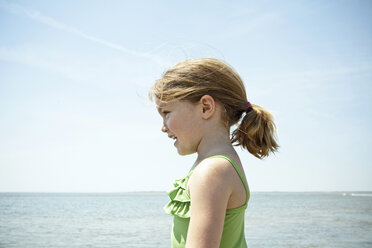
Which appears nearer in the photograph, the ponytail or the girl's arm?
the girl's arm

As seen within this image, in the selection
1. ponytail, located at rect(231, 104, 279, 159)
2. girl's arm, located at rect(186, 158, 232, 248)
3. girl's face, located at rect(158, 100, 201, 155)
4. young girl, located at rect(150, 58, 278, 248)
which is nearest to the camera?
girl's arm, located at rect(186, 158, 232, 248)

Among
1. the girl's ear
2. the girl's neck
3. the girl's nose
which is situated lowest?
the girl's neck

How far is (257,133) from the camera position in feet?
5.80

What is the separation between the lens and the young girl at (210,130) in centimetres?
137

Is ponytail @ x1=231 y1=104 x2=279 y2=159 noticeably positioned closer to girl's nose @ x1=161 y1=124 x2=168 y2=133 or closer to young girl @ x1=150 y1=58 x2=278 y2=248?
young girl @ x1=150 y1=58 x2=278 y2=248

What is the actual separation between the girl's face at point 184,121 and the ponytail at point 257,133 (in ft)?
0.90

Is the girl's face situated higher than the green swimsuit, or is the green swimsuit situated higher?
the girl's face

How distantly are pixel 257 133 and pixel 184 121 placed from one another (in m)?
0.39

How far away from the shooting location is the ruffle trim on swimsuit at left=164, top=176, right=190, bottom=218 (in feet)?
4.94

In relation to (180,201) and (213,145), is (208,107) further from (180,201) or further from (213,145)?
(180,201)

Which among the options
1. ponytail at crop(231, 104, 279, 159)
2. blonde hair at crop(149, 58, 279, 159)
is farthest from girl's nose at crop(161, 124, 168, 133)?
ponytail at crop(231, 104, 279, 159)

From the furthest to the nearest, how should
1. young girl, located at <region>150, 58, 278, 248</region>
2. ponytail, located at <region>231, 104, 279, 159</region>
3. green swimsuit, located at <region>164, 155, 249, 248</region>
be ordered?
ponytail, located at <region>231, 104, 279, 159</region>
green swimsuit, located at <region>164, 155, 249, 248</region>
young girl, located at <region>150, 58, 278, 248</region>

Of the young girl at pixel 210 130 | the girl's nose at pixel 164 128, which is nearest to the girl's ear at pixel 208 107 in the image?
the young girl at pixel 210 130

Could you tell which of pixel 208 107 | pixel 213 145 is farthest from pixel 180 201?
pixel 208 107
